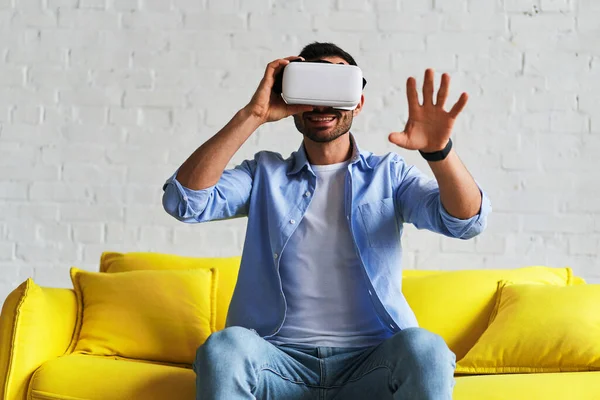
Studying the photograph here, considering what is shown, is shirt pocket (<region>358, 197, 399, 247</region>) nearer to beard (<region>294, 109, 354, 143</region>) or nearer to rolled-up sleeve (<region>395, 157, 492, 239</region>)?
rolled-up sleeve (<region>395, 157, 492, 239</region>)

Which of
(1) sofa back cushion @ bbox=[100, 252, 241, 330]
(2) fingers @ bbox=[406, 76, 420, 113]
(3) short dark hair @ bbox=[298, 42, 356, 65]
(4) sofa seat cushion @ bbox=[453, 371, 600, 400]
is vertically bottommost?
(4) sofa seat cushion @ bbox=[453, 371, 600, 400]

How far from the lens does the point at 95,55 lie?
331cm

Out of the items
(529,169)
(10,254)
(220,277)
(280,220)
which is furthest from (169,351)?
(529,169)

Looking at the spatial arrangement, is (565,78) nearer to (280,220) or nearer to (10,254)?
(280,220)

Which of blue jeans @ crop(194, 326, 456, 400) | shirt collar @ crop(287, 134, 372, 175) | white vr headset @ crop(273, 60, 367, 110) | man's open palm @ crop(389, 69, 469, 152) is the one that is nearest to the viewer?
blue jeans @ crop(194, 326, 456, 400)

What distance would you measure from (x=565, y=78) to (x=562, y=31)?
0.19 m

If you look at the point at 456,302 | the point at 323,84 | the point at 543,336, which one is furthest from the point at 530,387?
the point at 323,84

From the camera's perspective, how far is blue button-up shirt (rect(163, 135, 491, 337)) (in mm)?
2006

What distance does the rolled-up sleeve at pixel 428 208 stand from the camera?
193 centimetres

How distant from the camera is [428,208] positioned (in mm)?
2004

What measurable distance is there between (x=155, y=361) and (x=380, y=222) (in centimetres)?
87

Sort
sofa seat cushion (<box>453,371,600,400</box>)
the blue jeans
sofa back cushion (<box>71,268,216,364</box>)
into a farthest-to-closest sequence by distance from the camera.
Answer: sofa back cushion (<box>71,268,216,364</box>)
sofa seat cushion (<box>453,371,600,400</box>)
the blue jeans

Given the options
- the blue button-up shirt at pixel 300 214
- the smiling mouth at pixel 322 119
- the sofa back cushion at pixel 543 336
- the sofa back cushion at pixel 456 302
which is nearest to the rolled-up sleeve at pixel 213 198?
the blue button-up shirt at pixel 300 214

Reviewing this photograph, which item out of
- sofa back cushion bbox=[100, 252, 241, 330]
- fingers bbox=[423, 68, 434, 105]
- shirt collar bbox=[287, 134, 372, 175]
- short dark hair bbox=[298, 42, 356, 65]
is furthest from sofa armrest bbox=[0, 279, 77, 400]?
fingers bbox=[423, 68, 434, 105]
